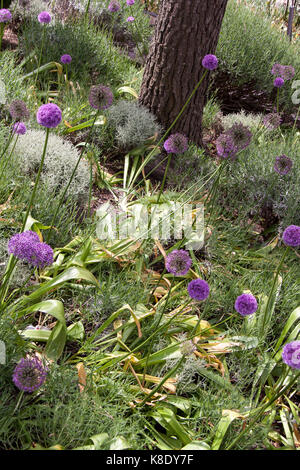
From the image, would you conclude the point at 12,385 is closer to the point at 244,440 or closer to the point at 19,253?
the point at 19,253

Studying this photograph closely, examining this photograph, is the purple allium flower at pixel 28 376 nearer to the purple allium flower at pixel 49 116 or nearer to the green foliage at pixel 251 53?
the purple allium flower at pixel 49 116

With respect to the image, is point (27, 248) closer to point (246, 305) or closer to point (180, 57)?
point (246, 305)

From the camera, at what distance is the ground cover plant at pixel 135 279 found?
182 centimetres

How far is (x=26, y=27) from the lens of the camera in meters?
4.56

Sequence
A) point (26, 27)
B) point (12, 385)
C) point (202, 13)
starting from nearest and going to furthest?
point (12, 385), point (202, 13), point (26, 27)

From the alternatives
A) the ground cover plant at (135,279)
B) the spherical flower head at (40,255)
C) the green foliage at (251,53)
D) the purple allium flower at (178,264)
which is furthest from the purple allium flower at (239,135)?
the green foliage at (251,53)

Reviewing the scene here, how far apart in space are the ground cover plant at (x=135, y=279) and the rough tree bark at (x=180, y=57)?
0.06 metres

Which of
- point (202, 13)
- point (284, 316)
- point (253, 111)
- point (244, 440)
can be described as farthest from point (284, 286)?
point (253, 111)

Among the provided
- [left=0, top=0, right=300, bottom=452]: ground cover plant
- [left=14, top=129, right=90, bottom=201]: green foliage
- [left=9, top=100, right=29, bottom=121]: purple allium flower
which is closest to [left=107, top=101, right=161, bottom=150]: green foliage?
[left=0, top=0, right=300, bottom=452]: ground cover plant

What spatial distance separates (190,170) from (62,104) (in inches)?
45.2

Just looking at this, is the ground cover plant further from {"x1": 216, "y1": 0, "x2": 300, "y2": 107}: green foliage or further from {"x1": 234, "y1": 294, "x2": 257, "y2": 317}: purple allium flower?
{"x1": 216, "y1": 0, "x2": 300, "y2": 107}: green foliage

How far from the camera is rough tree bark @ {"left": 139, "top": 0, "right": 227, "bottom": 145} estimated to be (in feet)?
11.6

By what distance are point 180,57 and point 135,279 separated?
6.49 feet

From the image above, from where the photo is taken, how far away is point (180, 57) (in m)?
3.65
